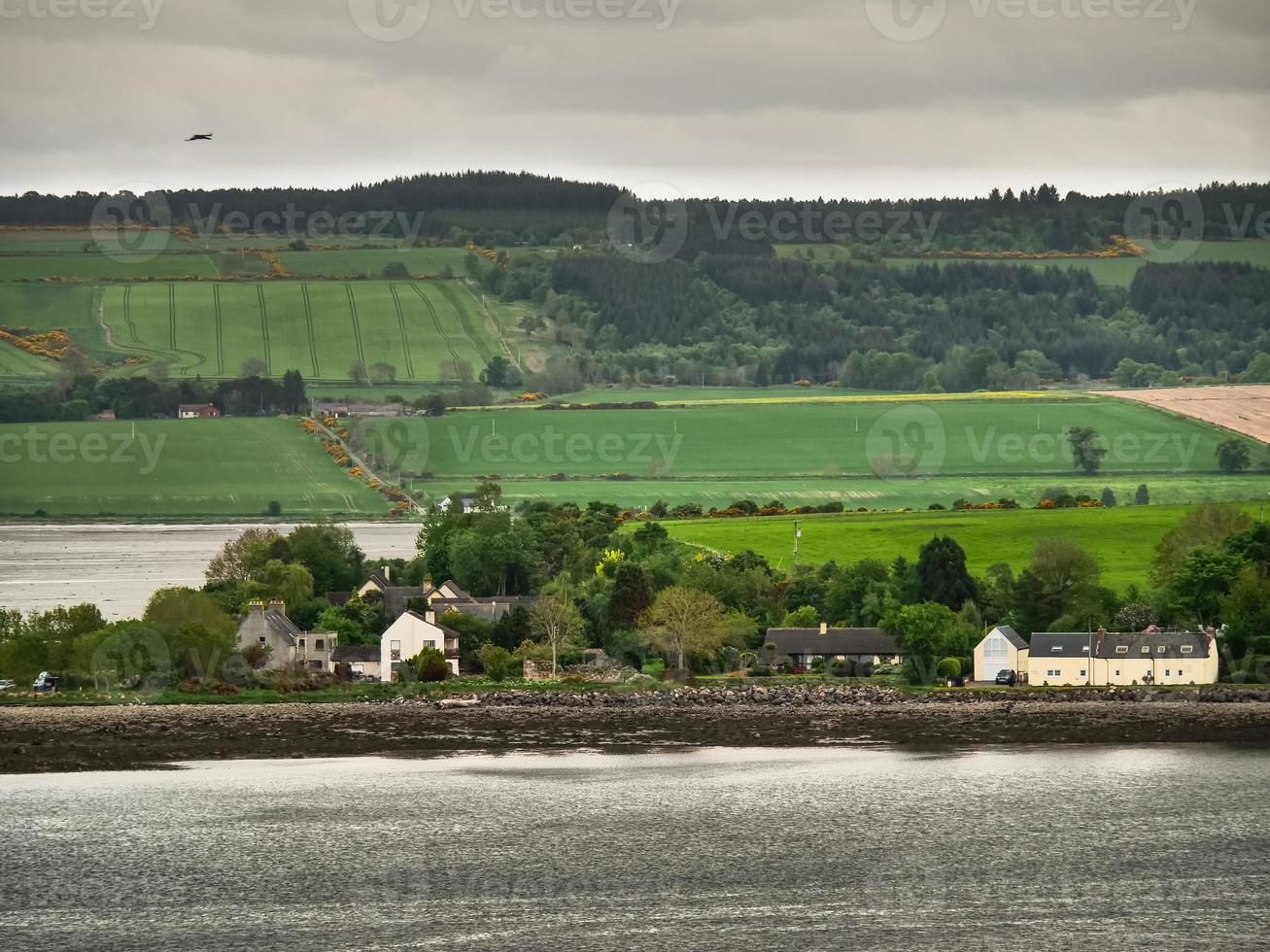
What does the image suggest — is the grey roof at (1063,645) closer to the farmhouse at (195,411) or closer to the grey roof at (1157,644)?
the grey roof at (1157,644)

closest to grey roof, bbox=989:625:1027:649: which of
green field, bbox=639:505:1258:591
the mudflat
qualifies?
the mudflat

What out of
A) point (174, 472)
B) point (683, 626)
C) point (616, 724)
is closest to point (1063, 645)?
point (683, 626)

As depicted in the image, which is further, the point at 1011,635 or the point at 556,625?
the point at 556,625

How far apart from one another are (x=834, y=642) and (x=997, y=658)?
6.57 metres

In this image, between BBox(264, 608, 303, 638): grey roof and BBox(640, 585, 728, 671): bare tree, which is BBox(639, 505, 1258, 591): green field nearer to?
BBox(640, 585, 728, 671): bare tree

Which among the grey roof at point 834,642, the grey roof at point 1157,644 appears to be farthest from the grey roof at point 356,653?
the grey roof at point 1157,644

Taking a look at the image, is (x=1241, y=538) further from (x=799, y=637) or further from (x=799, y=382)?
(x=799, y=382)

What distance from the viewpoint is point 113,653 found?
64125 millimetres

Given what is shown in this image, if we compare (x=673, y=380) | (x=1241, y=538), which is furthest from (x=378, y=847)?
(x=673, y=380)

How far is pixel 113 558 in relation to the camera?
10969 centimetres

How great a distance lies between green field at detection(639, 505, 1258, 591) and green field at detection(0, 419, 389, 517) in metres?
43.5

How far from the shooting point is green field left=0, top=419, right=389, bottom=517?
452ft

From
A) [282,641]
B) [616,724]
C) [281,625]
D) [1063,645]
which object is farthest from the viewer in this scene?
[281,625]

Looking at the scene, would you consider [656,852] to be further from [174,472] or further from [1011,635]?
[174,472]
